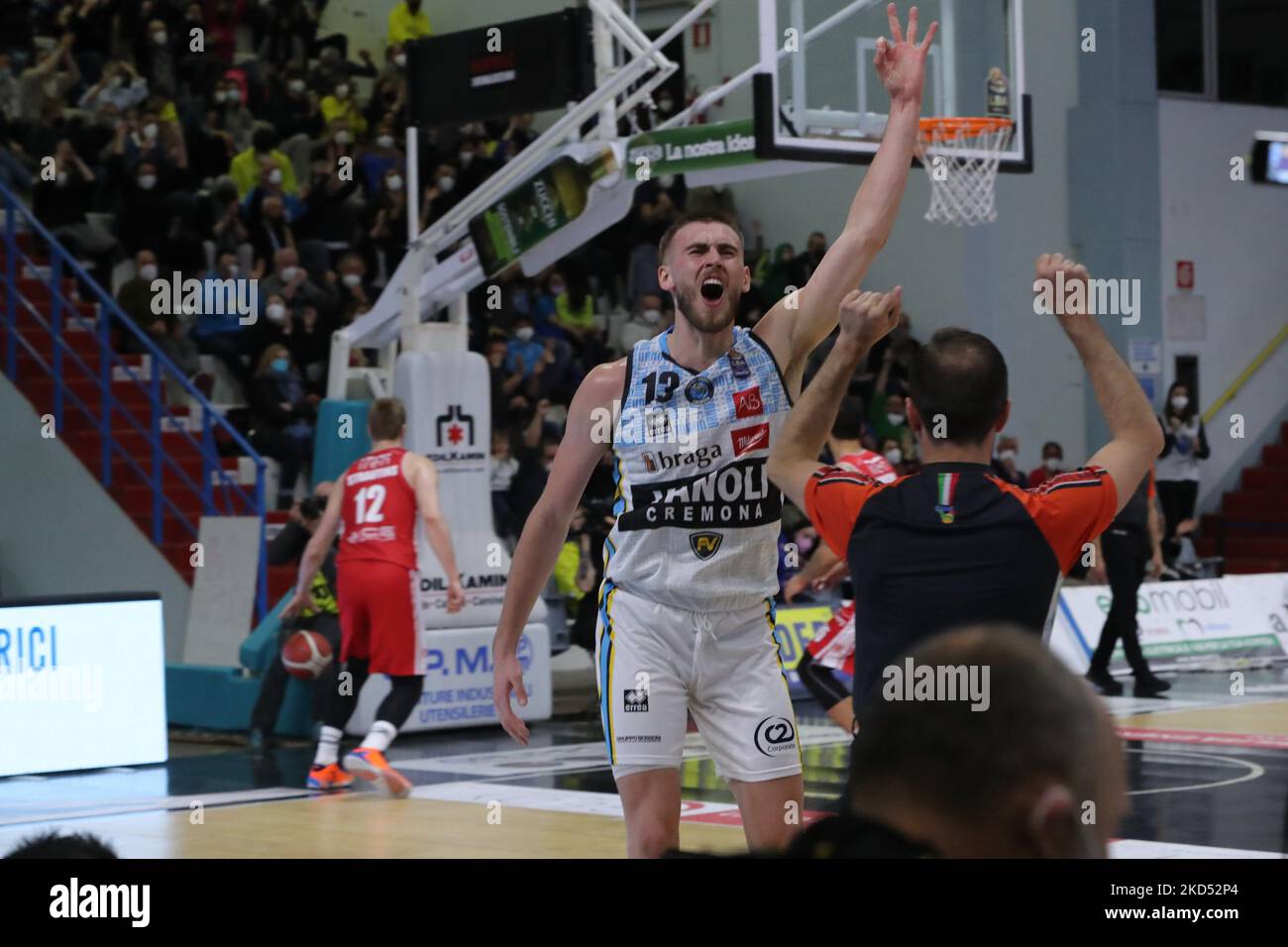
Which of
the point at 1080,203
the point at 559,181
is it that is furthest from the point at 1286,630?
the point at 559,181

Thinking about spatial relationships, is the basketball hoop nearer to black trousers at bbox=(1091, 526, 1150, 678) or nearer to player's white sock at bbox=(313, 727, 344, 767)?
black trousers at bbox=(1091, 526, 1150, 678)

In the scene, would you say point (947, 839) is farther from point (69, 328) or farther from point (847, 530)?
point (69, 328)

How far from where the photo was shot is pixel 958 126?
1277 centimetres

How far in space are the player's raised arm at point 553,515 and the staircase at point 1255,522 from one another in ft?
64.3

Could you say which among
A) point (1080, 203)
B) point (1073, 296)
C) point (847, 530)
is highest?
point (1080, 203)

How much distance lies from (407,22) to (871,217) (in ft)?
67.5

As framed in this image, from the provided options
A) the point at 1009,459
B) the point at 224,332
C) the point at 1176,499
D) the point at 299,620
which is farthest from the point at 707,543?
the point at 1176,499

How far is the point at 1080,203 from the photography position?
Answer: 2369cm

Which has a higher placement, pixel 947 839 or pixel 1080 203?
pixel 1080 203

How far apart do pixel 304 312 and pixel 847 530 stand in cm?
1481

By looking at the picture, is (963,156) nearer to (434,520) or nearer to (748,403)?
(434,520)

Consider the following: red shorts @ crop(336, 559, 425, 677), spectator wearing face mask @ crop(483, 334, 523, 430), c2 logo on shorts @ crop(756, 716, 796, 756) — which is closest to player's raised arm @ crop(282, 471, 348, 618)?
red shorts @ crop(336, 559, 425, 677)
